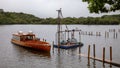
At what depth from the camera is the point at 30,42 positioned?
58.5m

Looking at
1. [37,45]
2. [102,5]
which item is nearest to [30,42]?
[37,45]

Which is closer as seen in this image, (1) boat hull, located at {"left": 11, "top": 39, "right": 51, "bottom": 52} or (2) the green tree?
(2) the green tree

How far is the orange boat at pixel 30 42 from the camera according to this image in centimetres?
5331

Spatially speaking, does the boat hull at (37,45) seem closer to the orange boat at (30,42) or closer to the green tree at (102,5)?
the orange boat at (30,42)

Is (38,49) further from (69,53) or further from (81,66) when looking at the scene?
(81,66)

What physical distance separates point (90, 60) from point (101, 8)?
19.6 metres

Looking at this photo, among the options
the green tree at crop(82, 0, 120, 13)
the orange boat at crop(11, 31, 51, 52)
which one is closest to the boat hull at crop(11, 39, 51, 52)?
the orange boat at crop(11, 31, 51, 52)

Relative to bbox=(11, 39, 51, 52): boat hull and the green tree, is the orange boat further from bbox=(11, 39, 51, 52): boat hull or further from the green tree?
the green tree

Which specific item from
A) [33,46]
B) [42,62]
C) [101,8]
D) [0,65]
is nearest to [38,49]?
[33,46]

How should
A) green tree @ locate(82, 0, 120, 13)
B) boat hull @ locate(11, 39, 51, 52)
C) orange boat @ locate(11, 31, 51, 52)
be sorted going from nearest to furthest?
green tree @ locate(82, 0, 120, 13) < boat hull @ locate(11, 39, 51, 52) < orange boat @ locate(11, 31, 51, 52)

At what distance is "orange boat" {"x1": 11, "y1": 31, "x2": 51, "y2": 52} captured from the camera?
53.3 meters

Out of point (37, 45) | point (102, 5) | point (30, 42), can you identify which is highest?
point (102, 5)

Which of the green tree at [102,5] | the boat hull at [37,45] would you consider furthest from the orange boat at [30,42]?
the green tree at [102,5]

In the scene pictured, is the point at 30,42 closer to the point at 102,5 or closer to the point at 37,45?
the point at 37,45
